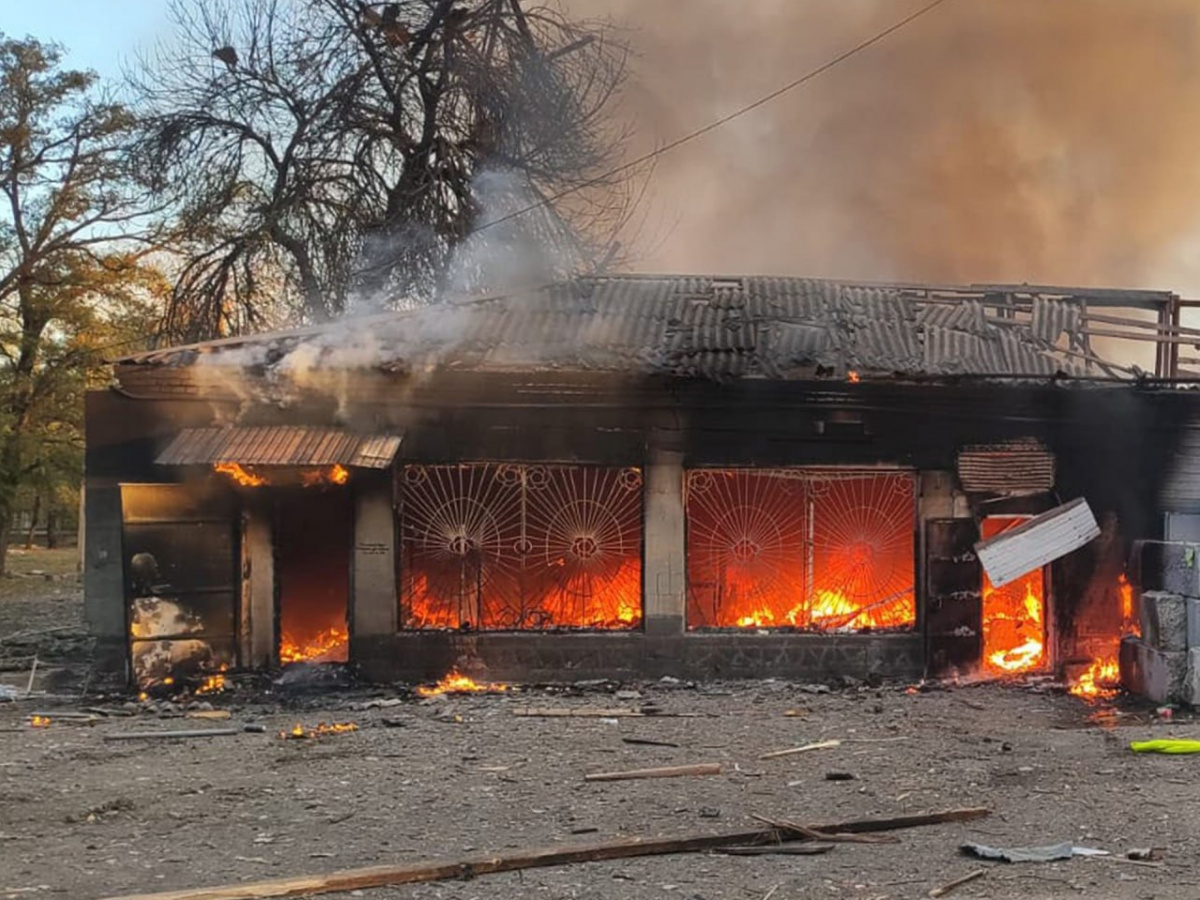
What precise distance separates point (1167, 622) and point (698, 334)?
19.8 feet

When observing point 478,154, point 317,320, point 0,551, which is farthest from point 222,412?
point 0,551

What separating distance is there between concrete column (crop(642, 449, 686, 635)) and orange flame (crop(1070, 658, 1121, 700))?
14.9 ft

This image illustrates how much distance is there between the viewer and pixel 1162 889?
16.9 ft

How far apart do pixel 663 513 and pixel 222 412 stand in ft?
16.9

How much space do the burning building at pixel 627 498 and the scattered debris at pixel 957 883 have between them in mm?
5877

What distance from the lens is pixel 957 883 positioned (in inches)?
204

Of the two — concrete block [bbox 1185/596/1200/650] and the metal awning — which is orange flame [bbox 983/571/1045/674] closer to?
concrete block [bbox 1185/596/1200/650]

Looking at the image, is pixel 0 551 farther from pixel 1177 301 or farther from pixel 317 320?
pixel 1177 301

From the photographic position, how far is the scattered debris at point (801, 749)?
809 cm

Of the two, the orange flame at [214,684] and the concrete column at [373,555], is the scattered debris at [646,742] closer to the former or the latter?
the concrete column at [373,555]

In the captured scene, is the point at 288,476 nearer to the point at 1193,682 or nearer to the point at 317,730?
the point at 317,730

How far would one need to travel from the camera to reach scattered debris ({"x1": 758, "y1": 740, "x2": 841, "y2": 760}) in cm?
809

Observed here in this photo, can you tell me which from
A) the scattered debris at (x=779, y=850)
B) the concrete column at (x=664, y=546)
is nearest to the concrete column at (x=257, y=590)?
the concrete column at (x=664, y=546)

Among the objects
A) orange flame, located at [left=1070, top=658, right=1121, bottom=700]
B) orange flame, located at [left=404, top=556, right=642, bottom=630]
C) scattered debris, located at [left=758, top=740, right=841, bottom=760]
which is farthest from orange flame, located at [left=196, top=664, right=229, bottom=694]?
orange flame, located at [left=1070, top=658, right=1121, bottom=700]
